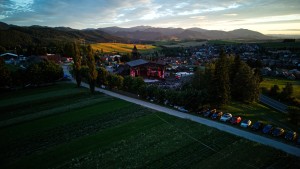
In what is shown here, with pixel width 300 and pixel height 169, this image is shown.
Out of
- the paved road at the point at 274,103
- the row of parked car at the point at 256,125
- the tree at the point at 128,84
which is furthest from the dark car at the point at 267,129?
the tree at the point at 128,84

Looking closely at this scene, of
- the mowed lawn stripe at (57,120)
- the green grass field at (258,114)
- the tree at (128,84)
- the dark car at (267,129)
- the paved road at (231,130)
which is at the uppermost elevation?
the tree at (128,84)

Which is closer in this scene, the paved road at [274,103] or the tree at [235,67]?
the paved road at [274,103]

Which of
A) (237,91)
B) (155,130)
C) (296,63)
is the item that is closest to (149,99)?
(155,130)

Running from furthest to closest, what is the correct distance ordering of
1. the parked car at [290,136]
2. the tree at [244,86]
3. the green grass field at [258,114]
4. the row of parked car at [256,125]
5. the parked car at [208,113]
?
1. the tree at [244,86]
2. the parked car at [208,113]
3. the green grass field at [258,114]
4. the row of parked car at [256,125]
5. the parked car at [290,136]

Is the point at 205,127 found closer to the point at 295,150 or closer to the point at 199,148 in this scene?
the point at 199,148

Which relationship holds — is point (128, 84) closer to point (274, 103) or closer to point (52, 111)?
point (52, 111)

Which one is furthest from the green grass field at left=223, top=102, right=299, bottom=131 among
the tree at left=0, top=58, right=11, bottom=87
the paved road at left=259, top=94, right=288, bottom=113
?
the tree at left=0, top=58, right=11, bottom=87

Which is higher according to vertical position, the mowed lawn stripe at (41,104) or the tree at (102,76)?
the tree at (102,76)

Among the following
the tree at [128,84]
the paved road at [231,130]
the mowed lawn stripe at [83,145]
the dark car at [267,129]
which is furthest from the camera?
the tree at [128,84]

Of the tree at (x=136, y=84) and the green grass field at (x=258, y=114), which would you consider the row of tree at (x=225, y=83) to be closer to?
the green grass field at (x=258, y=114)
